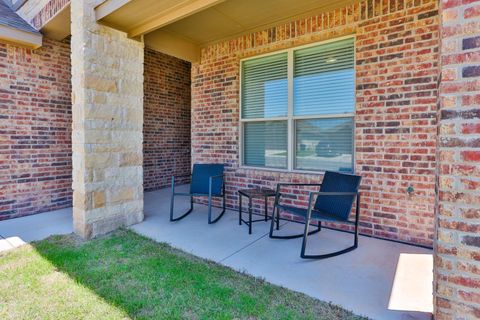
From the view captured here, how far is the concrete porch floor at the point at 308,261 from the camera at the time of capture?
6.79 feet

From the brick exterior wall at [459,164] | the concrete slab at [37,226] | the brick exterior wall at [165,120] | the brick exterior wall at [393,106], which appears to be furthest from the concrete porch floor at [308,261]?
the brick exterior wall at [165,120]

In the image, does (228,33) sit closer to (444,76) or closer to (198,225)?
(198,225)

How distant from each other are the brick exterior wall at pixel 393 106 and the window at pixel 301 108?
0.17m

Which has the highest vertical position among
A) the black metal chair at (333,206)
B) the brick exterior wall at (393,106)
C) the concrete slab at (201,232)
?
the brick exterior wall at (393,106)

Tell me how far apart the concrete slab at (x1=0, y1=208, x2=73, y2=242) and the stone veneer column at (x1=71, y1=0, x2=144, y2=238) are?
1.29 feet

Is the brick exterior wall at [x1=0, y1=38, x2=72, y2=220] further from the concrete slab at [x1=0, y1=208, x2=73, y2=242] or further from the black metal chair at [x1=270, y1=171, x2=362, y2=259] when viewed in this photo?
the black metal chair at [x1=270, y1=171, x2=362, y2=259]

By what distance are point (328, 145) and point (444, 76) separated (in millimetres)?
2277

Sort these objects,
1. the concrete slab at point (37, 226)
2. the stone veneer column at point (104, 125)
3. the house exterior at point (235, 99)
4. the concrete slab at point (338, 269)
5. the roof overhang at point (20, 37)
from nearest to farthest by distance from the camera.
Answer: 1. the concrete slab at point (338, 269)
2. the house exterior at point (235, 99)
3. the stone veneer column at point (104, 125)
4. the concrete slab at point (37, 226)
5. the roof overhang at point (20, 37)

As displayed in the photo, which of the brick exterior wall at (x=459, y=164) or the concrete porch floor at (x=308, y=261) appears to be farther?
the concrete porch floor at (x=308, y=261)

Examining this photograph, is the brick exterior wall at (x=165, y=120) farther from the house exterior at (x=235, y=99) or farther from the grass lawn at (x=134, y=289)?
the grass lawn at (x=134, y=289)

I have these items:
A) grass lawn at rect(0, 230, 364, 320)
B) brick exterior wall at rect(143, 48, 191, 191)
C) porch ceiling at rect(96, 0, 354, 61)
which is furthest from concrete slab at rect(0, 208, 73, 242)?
porch ceiling at rect(96, 0, 354, 61)

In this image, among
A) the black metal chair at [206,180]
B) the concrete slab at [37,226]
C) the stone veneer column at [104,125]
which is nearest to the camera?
the stone veneer column at [104,125]

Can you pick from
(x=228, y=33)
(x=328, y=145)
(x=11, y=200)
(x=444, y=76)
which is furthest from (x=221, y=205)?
(x=444, y=76)

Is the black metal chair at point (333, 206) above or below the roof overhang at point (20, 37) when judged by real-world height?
below
